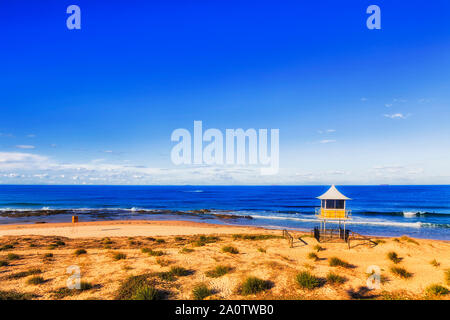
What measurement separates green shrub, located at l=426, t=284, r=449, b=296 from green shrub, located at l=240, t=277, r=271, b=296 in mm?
7282

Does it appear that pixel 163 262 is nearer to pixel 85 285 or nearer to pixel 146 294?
pixel 85 285

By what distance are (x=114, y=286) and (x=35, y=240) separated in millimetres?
18615

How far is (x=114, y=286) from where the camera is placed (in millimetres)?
10953

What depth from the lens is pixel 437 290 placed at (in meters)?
10.6

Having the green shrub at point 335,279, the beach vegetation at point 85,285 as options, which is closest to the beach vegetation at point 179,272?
the beach vegetation at point 85,285

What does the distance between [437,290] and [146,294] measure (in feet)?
42.5

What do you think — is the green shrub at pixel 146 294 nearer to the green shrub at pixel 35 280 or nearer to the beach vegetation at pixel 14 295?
the beach vegetation at pixel 14 295

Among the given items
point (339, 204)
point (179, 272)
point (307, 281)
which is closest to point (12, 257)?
point (179, 272)

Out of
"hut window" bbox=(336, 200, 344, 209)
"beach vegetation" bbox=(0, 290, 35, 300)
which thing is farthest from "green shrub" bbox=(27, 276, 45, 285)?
"hut window" bbox=(336, 200, 344, 209)

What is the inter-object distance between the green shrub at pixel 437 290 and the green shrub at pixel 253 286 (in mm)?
7282

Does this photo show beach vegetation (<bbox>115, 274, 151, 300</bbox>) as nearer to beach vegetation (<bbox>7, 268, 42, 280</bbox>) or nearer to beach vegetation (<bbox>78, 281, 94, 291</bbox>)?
beach vegetation (<bbox>78, 281, 94, 291</bbox>)
